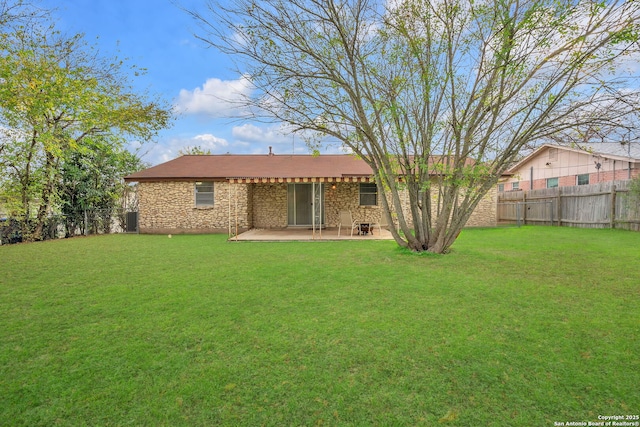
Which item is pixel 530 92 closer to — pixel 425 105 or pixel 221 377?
pixel 425 105

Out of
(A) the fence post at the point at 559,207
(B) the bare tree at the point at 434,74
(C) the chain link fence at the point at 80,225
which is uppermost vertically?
(B) the bare tree at the point at 434,74

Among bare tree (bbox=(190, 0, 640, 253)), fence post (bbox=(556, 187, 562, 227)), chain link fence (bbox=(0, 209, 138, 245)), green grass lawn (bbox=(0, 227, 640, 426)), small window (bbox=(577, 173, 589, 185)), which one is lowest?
green grass lawn (bbox=(0, 227, 640, 426))

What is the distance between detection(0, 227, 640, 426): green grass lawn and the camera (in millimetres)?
2076

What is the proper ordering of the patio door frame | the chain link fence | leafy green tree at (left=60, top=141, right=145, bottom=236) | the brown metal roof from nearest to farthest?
the chain link fence, leafy green tree at (left=60, top=141, right=145, bottom=236), the brown metal roof, the patio door frame

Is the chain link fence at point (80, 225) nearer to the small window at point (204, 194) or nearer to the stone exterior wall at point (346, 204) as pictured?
the small window at point (204, 194)

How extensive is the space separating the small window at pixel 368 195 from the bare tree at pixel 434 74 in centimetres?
664

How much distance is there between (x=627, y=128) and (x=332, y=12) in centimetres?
593

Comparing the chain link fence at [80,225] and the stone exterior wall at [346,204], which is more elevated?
the stone exterior wall at [346,204]

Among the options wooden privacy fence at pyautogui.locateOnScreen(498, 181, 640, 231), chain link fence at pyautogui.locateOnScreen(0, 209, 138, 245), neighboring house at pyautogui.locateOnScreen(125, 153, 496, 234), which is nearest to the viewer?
chain link fence at pyautogui.locateOnScreen(0, 209, 138, 245)

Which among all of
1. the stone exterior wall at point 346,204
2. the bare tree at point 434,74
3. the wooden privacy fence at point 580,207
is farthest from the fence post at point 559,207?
the bare tree at point 434,74

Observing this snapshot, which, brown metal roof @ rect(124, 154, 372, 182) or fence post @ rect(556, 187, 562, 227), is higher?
brown metal roof @ rect(124, 154, 372, 182)

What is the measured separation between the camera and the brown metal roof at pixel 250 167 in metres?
13.9

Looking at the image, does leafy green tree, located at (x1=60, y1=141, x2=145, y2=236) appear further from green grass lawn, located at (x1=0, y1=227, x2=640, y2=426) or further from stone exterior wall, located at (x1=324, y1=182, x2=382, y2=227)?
stone exterior wall, located at (x1=324, y1=182, x2=382, y2=227)

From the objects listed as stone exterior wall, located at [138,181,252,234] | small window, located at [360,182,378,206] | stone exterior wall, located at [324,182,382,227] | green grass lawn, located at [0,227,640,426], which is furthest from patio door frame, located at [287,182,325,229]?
green grass lawn, located at [0,227,640,426]
